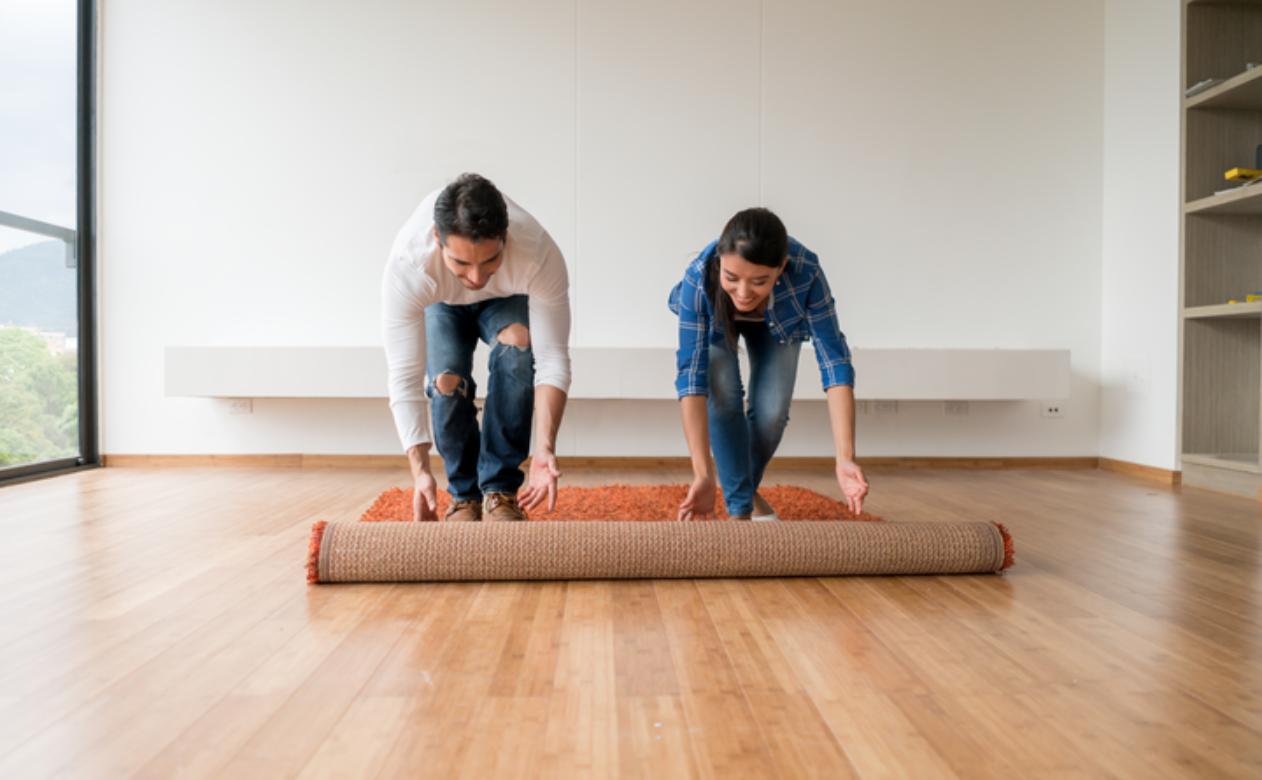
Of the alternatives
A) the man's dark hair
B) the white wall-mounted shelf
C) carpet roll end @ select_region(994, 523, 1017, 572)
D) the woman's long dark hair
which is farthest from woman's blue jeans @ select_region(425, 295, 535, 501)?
the white wall-mounted shelf

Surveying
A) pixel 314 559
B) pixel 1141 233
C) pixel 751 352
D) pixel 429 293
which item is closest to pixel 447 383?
pixel 429 293

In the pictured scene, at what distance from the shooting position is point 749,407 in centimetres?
234

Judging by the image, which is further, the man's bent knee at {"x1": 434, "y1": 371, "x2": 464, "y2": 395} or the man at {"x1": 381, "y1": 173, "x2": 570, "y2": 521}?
the man's bent knee at {"x1": 434, "y1": 371, "x2": 464, "y2": 395}

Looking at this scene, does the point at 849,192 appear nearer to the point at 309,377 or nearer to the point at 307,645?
the point at 309,377

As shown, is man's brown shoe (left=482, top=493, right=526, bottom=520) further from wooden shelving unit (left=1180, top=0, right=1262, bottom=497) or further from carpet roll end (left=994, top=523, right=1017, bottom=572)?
wooden shelving unit (left=1180, top=0, right=1262, bottom=497)

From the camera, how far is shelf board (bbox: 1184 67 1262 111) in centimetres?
326

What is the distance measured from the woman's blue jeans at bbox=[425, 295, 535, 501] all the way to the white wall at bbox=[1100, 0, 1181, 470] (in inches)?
118

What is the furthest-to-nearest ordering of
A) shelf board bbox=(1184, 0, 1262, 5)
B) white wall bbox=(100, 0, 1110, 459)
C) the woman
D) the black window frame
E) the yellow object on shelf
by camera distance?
1. white wall bbox=(100, 0, 1110, 459)
2. the black window frame
3. shelf board bbox=(1184, 0, 1262, 5)
4. the yellow object on shelf
5. the woman

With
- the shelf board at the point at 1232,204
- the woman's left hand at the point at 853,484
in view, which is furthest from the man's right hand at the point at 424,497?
the shelf board at the point at 1232,204

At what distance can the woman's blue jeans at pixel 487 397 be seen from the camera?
216cm

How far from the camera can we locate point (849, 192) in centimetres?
429

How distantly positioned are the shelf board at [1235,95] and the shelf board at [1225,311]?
0.82 metres

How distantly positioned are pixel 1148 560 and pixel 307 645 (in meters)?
1.88

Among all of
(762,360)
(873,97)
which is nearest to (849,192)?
(873,97)
